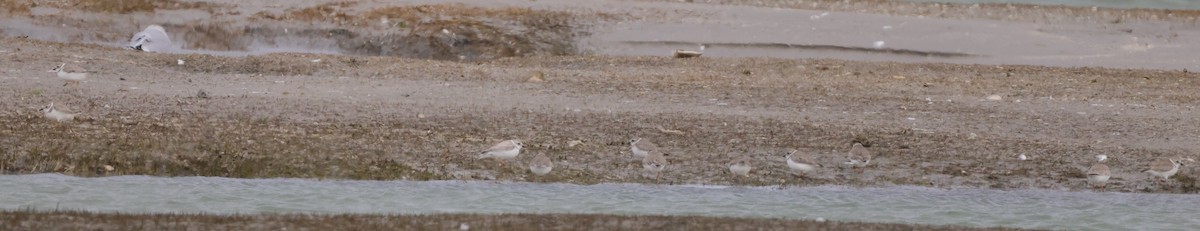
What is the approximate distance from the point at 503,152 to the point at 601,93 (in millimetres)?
4850

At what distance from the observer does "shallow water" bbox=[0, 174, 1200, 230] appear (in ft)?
36.2

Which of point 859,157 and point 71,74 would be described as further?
point 71,74

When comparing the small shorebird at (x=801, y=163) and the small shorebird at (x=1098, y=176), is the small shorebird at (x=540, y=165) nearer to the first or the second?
the small shorebird at (x=801, y=163)

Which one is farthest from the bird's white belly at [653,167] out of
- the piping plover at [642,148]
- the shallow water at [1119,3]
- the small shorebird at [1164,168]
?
the shallow water at [1119,3]

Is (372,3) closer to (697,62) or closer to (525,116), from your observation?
(697,62)

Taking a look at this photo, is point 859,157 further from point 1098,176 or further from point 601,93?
point 601,93

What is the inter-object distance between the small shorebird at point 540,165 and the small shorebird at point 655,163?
2.30 ft

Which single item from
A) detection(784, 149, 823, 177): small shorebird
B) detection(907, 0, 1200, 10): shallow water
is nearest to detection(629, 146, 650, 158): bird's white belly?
detection(784, 149, 823, 177): small shorebird

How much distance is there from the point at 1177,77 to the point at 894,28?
456cm

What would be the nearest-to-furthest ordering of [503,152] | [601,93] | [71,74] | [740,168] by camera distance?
[740,168] → [503,152] → [71,74] → [601,93]

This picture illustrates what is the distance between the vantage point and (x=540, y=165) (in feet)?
41.3

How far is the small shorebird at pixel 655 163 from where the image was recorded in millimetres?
12827

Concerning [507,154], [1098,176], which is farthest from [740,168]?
[1098,176]

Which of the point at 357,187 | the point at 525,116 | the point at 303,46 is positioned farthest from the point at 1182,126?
the point at 303,46
